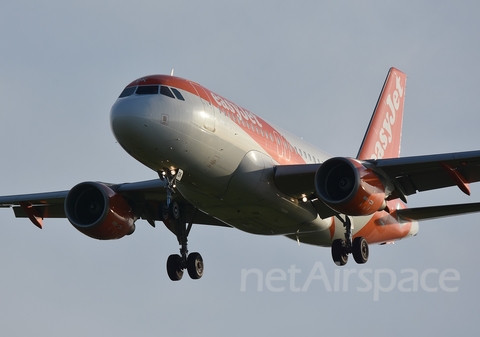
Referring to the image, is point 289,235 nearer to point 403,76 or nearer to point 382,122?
point 382,122

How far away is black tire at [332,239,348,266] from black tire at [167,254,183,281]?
630cm

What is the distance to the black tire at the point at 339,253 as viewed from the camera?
3631 cm

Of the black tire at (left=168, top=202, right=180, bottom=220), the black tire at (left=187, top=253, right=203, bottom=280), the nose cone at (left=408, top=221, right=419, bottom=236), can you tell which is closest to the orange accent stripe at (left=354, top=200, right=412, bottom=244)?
the nose cone at (left=408, top=221, right=419, bottom=236)

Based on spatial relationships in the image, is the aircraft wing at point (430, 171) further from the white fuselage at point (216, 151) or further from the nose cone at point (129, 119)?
the nose cone at point (129, 119)

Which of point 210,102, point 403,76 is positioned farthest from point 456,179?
point 403,76

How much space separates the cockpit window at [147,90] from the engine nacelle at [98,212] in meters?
7.07

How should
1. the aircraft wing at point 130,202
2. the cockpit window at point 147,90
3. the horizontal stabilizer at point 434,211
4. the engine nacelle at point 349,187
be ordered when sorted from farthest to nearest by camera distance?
the aircraft wing at point 130,202 → the horizontal stabilizer at point 434,211 → the engine nacelle at point 349,187 → the cockpit window at point 147,90

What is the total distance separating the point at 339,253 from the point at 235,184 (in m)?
6.40

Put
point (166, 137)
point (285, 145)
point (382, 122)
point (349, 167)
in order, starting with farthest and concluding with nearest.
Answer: point (382, 122) < point (285, 145) < point (349, 167) < point (166, 137)

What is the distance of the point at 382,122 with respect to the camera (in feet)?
152

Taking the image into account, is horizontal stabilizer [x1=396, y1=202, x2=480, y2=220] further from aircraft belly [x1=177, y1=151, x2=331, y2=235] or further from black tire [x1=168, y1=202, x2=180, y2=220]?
black tire [x1=168, y1=202, x2=180, y2=220]

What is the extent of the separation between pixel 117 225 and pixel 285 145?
24.2 ft

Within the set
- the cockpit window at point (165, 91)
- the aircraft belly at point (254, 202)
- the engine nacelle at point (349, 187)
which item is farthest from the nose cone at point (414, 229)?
the cockpit window at point (165, 91)

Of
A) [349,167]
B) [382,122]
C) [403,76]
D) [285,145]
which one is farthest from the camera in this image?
[403,76]
